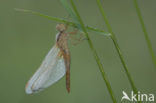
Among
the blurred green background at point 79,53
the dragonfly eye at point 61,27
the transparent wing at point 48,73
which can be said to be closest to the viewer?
the transparent wing at point 48,73

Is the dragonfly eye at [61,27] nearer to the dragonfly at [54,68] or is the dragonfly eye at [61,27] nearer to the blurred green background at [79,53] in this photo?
the dragonfly at [54,68]

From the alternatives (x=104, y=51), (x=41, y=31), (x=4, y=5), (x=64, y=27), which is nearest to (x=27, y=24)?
(x=41, y=31)

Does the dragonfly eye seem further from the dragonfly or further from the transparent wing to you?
the transparent wing

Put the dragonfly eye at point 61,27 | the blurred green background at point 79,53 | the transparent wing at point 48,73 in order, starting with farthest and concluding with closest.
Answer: the blurred green background at point 79,53
the dragonfly eye at point 61,27
the transparent wing at point 48,73

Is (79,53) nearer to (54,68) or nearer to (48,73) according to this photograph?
(54,68)

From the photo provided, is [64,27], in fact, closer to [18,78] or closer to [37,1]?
[18,78]

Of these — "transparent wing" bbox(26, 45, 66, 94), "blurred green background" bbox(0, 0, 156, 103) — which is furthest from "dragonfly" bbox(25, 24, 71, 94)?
"blurred green background" bbox(0, 0, 156, 103)

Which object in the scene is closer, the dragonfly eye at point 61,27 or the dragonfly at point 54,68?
the dragonfly at point 54,68

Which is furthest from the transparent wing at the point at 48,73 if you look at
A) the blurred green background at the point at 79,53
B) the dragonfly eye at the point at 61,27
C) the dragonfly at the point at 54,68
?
the blurred green background at the point at 79,53
